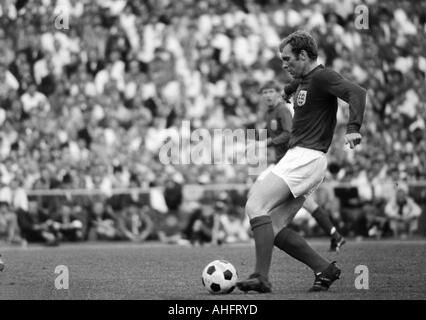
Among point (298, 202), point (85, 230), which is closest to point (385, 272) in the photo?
point (298, 202)

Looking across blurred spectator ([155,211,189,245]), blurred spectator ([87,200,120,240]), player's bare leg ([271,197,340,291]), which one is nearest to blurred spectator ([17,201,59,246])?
blurred spectator ([87,200,120,240])

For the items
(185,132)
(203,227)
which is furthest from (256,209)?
(185,132)

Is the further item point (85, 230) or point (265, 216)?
point (85, 230)

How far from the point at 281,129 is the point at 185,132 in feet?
21.8

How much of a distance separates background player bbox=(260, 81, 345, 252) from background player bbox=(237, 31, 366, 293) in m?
4.24

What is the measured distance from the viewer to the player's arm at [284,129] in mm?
12523

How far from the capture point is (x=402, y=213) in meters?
17.6

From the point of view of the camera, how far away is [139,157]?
755 inches

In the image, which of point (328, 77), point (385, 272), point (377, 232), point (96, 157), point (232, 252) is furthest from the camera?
point (96, 157)

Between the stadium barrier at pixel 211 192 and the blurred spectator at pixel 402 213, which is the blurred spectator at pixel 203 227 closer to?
the stadium barrier at pixel 211 192

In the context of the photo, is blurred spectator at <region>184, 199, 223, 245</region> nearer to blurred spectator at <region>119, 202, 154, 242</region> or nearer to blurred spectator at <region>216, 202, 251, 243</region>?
blurred spectator at <region>216, 202, 251, 243</region>
